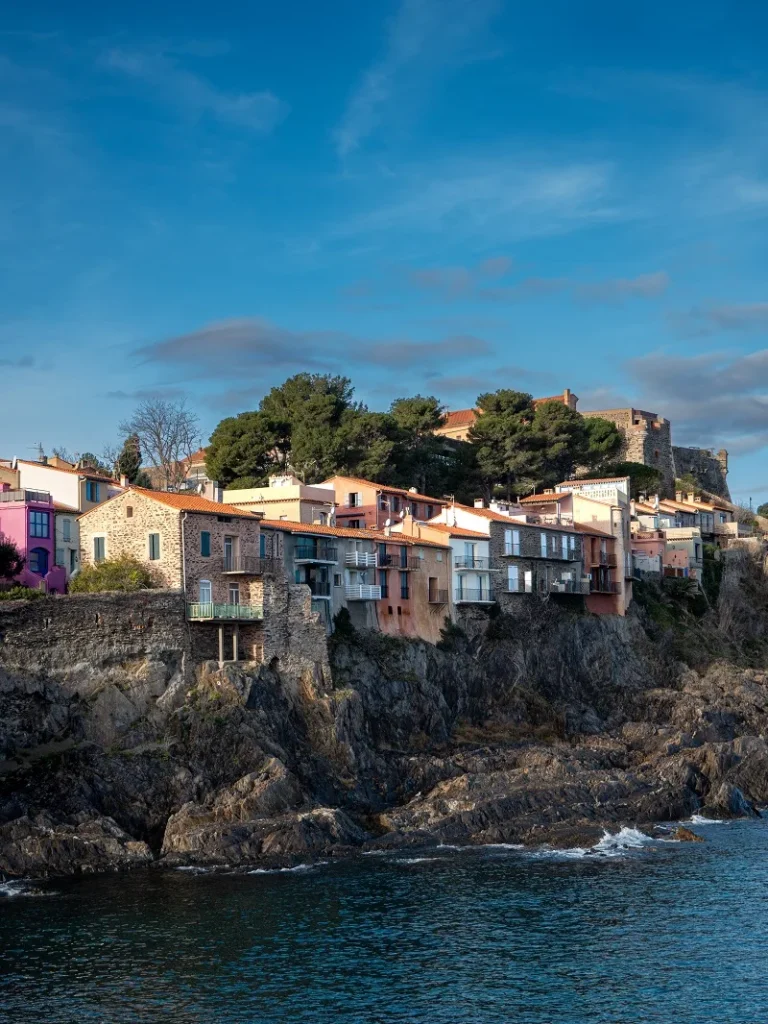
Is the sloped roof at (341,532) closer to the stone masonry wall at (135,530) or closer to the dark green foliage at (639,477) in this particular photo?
the stone masonry wall at (135,530)

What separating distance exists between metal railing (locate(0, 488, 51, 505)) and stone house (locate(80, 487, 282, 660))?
98.7 inches

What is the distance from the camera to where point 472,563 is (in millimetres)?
79875

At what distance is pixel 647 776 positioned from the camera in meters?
62.4

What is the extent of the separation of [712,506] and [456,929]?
8782cm

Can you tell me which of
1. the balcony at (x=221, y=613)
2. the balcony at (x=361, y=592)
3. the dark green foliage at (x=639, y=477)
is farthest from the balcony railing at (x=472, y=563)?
the dark green foliage at (x=639, y=477)

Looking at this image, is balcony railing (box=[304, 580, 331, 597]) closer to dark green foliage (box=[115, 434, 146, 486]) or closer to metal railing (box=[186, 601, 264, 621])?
metal railing (box=[186, 601, 264, 621])

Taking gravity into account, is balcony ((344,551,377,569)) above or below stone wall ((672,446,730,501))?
below

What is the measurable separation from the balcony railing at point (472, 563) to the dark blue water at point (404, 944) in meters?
29.9

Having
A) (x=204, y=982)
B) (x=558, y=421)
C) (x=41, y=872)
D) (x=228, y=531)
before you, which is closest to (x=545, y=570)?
(x=558, y=421)

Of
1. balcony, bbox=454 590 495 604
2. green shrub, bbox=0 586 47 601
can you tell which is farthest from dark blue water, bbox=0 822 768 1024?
balcony, bbox=454 590 495 604

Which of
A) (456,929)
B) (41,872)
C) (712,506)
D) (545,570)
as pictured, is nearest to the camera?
(456,929)

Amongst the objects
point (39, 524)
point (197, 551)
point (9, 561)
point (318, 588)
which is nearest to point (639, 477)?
point (318, 588)

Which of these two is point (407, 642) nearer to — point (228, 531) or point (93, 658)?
point (228, 531)

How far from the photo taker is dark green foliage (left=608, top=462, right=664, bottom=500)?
119312mm
